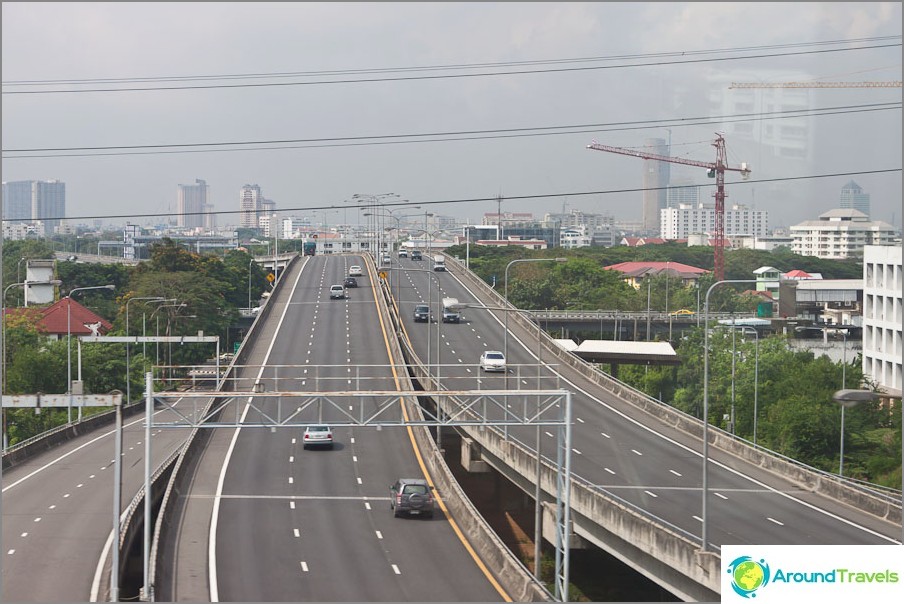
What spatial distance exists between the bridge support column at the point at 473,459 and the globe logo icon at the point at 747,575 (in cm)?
2899

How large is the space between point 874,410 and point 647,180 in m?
117

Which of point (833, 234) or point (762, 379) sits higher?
point (833, 234)

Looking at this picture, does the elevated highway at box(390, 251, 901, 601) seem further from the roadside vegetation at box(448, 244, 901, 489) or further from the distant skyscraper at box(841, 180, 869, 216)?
the distant skyscraper at box(841, 180, 869, 216)

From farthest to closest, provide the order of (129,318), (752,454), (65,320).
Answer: (129,318)
(65,320)
(752,454)

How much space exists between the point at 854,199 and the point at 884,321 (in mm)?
48938

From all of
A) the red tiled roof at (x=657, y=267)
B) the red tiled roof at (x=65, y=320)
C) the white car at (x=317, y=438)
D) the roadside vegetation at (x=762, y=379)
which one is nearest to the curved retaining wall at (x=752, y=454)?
the roadside vegetation at (x=762, y=379)

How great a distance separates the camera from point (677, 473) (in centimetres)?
4128

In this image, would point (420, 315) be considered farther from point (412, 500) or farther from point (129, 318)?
point (412, 500)

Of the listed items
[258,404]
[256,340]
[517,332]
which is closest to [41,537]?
[258,404]

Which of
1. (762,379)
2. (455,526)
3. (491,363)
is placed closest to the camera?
(455,526)

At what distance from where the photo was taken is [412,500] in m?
37.3

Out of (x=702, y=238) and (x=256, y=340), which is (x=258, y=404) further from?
(x=702, y=238)

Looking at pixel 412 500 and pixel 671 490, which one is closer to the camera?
pixel 412 500

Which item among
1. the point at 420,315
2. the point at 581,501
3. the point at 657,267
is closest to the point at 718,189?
the point at 657,267
